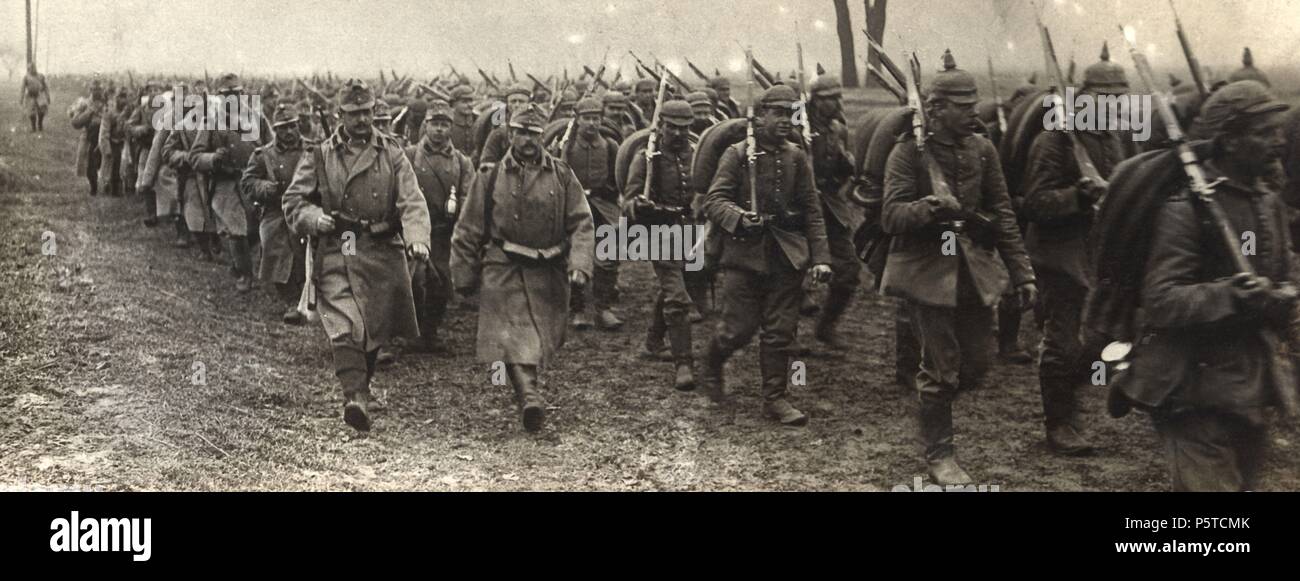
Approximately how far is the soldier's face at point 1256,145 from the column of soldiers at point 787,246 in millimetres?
10

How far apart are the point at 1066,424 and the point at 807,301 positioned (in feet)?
10.7

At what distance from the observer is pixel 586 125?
9.03m

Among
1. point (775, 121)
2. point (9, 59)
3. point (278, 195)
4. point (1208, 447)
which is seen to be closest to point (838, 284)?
point (775, 121)

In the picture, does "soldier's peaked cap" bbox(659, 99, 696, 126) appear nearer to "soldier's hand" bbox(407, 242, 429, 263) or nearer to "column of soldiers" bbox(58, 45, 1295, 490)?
"column of soldiers" bbox(58, 45, 1295, 490)

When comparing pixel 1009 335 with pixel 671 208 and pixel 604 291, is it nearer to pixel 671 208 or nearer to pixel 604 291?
→ pixel 671 208

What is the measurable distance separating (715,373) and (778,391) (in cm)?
49

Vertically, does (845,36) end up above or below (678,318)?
above

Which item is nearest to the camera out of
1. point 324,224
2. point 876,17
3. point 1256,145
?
point 1256,145

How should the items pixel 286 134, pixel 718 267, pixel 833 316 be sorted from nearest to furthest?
pixel 718 267 < pixel 833 316 < pixel 286 134

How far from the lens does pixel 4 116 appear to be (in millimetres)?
8852

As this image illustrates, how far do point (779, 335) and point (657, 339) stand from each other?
161 cm

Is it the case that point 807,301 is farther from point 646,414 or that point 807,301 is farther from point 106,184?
point 106,184

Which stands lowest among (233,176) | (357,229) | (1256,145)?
(357,229)

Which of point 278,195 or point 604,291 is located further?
point 604,291
